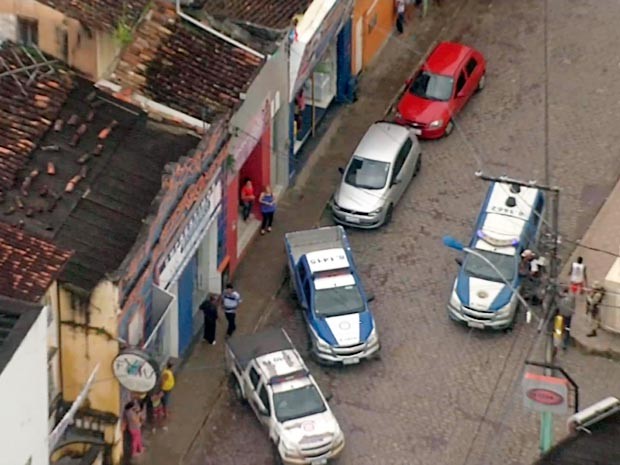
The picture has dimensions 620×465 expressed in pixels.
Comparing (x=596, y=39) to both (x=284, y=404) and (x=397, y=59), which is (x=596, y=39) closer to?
(x=397, y=59)

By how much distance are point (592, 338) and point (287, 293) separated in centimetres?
795

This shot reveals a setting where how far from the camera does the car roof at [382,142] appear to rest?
5382cm

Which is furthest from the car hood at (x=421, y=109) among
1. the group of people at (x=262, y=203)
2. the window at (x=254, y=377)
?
the window at (x=254, y=377)

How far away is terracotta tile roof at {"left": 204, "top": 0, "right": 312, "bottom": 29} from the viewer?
50750mm

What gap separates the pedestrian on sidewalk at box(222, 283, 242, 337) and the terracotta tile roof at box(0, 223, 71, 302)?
27.4 feet

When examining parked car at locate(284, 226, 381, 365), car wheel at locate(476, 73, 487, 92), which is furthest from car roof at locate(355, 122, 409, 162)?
car wheel at locate(476, 73, 487, 92)

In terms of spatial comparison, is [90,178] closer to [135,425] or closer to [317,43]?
[135,425]

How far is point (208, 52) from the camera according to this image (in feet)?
160

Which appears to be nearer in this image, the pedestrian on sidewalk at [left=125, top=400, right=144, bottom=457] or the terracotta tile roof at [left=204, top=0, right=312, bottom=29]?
the pedestrian on sidewalk at [left=125, top=400, right=144, bottom=457]

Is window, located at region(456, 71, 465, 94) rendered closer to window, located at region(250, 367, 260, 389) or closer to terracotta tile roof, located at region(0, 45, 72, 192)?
window, located at region(250, 367, 260, 389)

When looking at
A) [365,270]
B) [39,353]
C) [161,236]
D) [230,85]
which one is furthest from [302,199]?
[39,353]

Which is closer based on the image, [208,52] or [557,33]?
[208,52]

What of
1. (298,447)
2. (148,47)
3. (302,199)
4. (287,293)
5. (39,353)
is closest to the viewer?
(39,353)

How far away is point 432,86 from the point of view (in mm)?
57594
